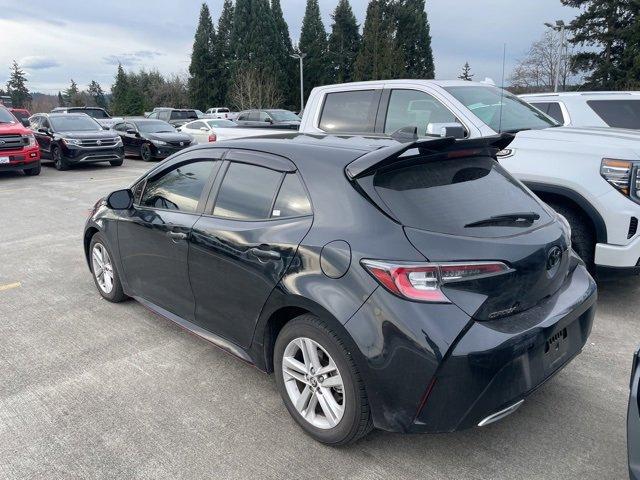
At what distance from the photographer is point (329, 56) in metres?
60.6

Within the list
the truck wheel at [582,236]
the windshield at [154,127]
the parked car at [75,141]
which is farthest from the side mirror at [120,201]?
the windshield at [154,127]

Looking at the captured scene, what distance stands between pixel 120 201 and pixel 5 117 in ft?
39.3

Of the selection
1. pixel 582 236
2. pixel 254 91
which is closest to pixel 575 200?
pixel 582 236

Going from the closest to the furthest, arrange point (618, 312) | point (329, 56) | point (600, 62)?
1. point (618, 312)
2. point (600, 62)
3. point (329, 56)

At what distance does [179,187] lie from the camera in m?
3.77

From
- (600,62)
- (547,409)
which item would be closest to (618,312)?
(547,409)

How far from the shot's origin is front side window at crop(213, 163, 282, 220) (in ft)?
9.95

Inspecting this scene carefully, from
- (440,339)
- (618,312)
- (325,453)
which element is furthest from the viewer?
(618,312)

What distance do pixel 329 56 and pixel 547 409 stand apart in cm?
6186

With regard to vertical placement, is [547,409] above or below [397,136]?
below

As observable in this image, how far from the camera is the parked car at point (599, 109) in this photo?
6.97 m

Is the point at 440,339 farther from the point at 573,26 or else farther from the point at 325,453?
the point at 573,26

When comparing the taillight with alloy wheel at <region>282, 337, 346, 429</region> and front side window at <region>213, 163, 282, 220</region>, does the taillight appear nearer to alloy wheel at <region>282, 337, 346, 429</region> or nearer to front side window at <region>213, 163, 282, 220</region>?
alloy wheel at <region>282, 337, 346, 429</region>

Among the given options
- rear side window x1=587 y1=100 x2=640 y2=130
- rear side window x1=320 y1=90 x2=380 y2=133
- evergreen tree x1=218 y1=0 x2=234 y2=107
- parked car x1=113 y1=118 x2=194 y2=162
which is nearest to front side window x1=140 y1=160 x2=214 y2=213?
rear side window x1=320 y1=90 x2=380 y2=133
